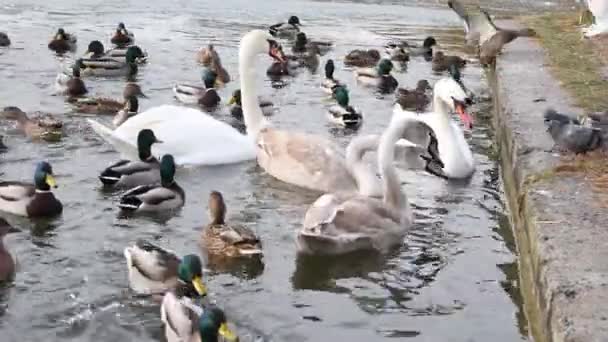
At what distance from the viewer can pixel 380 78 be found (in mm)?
16500

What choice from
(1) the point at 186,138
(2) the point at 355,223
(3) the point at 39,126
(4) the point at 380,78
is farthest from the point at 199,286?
(4) the point at 380,78

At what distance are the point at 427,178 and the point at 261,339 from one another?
484 centimetres

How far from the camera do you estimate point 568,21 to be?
22.7 metres

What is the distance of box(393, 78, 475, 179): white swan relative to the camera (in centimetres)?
1080

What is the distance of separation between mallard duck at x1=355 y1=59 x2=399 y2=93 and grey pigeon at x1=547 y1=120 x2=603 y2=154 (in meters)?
7.33

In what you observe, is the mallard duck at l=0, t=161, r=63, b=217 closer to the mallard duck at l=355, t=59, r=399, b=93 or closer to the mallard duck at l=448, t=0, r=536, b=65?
the mallard duck at l=355, t=59, r=399, b=93

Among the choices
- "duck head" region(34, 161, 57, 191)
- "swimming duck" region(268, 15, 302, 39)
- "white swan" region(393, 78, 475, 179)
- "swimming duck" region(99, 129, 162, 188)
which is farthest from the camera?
"swimming duck" region(268, 15, 302, 39)

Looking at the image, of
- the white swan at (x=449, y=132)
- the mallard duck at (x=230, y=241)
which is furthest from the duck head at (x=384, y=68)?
the mallard duck at (x=230, y=241)

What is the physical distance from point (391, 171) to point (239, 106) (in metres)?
5.60

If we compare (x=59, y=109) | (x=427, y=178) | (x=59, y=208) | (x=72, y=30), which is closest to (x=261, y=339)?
(x=59, y=208)

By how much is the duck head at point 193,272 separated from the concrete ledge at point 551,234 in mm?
2124

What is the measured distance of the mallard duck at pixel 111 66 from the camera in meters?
16.7

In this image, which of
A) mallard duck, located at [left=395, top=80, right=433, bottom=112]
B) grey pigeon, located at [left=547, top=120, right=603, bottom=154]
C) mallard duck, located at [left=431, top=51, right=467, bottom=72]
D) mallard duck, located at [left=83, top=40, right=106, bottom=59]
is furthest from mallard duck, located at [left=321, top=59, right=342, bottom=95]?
grey pigeon, located at [left=547, top=120, right=603, bottom=154]

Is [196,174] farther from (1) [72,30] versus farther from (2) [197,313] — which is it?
(1) [72,30]
